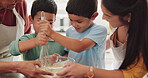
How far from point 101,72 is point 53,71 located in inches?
9.3

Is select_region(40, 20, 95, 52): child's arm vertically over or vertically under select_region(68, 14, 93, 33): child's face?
under

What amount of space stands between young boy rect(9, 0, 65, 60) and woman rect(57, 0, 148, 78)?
0.73ft

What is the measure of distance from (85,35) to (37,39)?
1.04ft

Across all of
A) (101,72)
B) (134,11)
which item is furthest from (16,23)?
(134,11)

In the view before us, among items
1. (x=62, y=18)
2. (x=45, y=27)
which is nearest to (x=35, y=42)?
(x=45, y=27)

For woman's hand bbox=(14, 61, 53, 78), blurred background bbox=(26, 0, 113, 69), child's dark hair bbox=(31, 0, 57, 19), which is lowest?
woman's hand bbox=(14, 61, 53, 78)

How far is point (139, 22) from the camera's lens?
1.02m

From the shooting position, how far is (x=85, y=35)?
132 cm

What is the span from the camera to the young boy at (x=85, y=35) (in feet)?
3.80

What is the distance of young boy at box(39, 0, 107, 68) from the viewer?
1159mm

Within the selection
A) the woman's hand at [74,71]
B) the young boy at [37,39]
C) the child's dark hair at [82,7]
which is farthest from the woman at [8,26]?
the woman's hand at [74,71]

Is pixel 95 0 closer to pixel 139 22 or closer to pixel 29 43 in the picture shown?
pixel 139 22

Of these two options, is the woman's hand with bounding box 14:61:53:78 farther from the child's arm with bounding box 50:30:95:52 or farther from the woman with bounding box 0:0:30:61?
the woman with bounding box 0:0:30:61

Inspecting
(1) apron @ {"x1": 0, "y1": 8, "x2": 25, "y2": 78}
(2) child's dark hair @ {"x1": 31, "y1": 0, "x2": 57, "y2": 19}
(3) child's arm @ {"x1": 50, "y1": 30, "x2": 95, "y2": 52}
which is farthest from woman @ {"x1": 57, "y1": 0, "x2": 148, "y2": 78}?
(1) apron @ {"x1": 0, "y1": 8, "x2": 25, "y2": 78}
